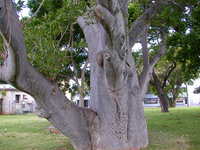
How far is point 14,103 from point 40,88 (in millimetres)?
33288

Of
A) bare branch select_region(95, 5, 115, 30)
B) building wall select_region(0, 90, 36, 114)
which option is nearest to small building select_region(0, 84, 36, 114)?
building wall select_region(0, 90, 36, 114)

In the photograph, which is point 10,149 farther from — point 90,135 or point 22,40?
point 22,40

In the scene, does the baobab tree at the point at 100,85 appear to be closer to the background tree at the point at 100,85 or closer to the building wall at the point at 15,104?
the background tree at the point at 100,85

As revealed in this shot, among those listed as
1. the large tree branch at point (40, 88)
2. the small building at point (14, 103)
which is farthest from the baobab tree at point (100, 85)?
the small building at point (14, 103)

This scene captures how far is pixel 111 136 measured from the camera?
6.41m

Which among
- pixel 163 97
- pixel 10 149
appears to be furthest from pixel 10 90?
pixel 10 149

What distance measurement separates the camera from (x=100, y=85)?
686 cm

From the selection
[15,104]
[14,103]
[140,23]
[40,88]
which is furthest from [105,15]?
[15,104]

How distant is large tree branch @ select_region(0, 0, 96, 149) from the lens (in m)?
4.72

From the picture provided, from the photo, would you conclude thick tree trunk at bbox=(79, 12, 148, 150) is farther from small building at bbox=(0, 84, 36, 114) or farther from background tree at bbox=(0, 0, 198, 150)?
small building at bbox=(0, 84, 36, 114)

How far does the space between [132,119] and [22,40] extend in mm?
3505

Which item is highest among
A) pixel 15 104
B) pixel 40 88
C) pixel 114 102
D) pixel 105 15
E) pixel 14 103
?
pixel 105 15

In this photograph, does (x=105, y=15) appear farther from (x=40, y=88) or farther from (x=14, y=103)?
(x=14, y=103)

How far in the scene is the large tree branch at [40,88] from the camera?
15.5ft
